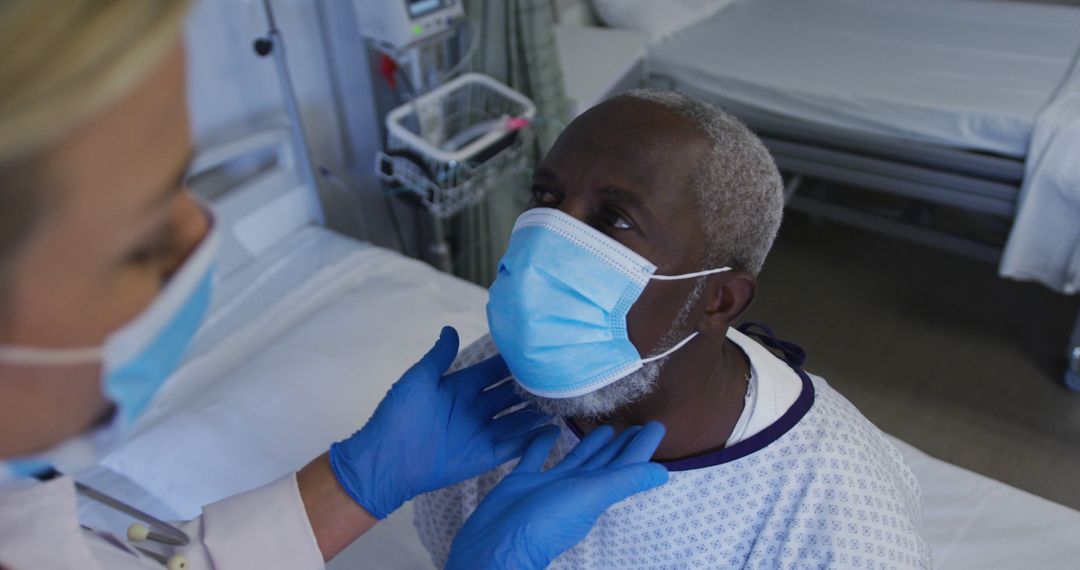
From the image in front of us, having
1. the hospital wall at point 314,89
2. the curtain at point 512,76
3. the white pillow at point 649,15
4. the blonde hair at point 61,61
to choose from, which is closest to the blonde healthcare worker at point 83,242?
the blonde hair at point 61,61

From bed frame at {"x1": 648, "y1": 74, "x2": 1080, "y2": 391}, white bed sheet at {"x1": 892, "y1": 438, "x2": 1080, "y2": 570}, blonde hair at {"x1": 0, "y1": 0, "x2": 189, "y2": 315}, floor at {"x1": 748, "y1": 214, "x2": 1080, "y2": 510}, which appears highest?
blonde hair at {"x1": 0, "y1": 0, "x2": 189, "y2": 315}

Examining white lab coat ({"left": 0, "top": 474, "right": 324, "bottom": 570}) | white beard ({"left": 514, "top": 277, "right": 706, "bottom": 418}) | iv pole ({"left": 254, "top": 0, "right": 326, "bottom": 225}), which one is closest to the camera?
white lab coat ({"left": 0, "top": 474, "right": 324, "bottom": 570})

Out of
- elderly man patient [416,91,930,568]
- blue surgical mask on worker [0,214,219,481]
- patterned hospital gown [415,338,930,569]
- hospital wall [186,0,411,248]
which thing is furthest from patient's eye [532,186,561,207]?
hospital wall [186,0,411,248]

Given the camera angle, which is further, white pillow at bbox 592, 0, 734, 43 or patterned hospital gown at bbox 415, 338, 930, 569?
white pillow at bbox 592, 0, 734, 43

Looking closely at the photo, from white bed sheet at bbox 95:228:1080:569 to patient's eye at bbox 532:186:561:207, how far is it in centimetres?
73

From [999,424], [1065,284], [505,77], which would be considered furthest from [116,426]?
[1065,284]

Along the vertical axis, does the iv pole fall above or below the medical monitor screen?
below

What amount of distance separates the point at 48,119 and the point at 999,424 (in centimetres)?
266

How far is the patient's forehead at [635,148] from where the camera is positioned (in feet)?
2.97

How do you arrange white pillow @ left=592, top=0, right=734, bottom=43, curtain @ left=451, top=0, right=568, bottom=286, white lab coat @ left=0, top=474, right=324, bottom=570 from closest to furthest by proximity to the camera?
white lab coat @ left=0, top=474, right=324, bottom=570 < curtain @ left=451, top=0, right=568, bottom=286 < white pillow @ left=592, top=0, right=734, bottom=43

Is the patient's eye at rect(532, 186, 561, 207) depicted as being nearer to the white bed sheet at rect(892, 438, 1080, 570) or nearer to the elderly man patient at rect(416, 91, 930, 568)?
the elderly man patient at rect(416, 91, 930, 568)

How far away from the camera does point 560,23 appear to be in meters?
3.17

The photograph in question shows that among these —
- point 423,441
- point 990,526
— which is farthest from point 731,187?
point 990,526

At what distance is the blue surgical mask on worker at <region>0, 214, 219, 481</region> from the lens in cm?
41
